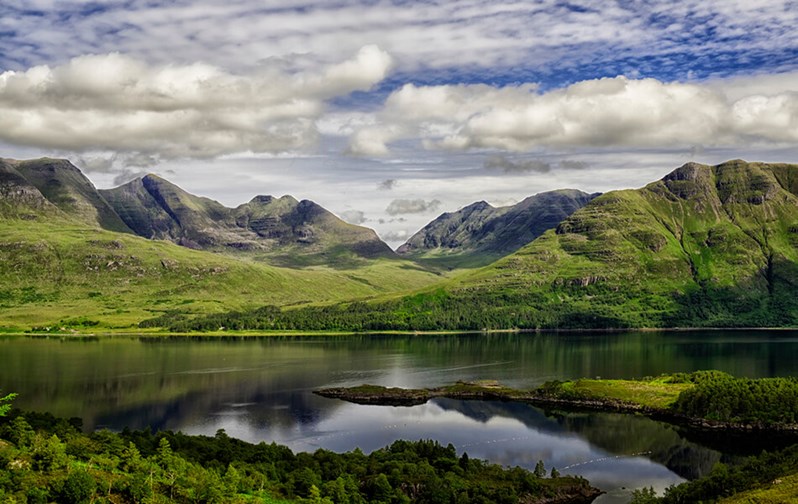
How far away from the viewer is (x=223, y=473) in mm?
90812

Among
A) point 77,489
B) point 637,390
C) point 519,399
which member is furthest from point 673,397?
point 77,489

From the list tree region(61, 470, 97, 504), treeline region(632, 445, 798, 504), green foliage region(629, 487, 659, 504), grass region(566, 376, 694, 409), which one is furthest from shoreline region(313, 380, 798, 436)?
tree region(61, 470, 97, 504)

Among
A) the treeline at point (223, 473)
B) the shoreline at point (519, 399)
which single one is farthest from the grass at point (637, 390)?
the treeline at point (223, 473)

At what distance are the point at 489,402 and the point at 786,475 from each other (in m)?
101

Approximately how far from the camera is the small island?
152 m

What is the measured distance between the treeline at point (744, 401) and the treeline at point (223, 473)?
63878 mm

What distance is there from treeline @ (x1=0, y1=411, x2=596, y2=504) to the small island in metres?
63.9

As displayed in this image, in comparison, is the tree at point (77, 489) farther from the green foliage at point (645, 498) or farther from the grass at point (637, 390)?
the grass at point (637, 390)

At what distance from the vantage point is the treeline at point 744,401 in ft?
493

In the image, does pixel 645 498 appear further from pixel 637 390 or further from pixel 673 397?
pixel 637 390

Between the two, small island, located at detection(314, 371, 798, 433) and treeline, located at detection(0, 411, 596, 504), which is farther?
small island, located at detection(314, 371, 798, 433)

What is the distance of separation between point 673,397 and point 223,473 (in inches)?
5018

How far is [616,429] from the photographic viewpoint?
153750 mm

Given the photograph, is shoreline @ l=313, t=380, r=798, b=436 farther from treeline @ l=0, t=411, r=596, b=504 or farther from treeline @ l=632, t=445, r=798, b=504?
treeline @ l=0, t=411, r=596, b=504
